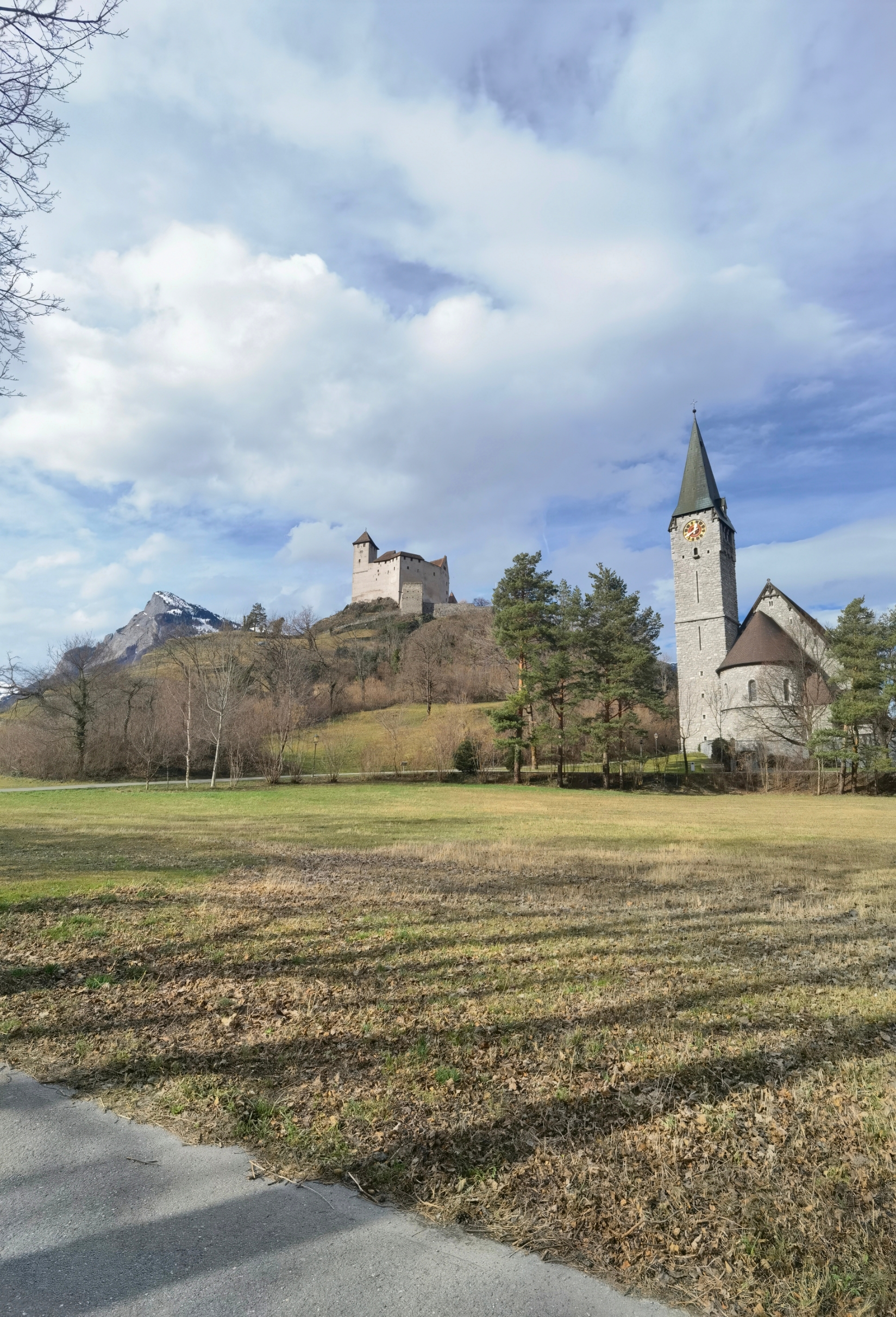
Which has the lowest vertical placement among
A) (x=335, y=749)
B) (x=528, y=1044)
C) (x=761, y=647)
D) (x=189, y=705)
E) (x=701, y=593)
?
(x=528, y=1044)

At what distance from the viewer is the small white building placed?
109 meters

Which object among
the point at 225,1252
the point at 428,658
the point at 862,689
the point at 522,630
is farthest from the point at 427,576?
the point at 225,1252

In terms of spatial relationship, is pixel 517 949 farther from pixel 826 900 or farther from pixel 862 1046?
pixel 826 900

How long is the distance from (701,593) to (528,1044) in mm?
61961

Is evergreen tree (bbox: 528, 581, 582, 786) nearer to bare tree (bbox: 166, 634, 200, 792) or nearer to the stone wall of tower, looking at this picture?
the stone wall of tower

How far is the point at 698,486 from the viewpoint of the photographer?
64562mm

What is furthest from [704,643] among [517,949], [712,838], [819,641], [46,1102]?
[46,1102]

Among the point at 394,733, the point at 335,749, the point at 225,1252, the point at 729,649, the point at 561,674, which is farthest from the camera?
the point at 729,649

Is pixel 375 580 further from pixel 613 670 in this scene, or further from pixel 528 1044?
pixel 528 1044

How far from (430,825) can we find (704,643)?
47.4 metres

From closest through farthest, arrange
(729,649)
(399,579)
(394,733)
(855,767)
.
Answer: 1. (855,767)
2. (394,733)
3. (729,649)
4. (399,579)

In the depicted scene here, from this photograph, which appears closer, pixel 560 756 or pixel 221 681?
pixel 221 681

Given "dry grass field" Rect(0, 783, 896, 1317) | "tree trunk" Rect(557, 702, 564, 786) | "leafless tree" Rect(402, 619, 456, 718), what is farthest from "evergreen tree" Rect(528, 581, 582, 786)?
"dry grass field" Rect(0, 783, 896, 1317)

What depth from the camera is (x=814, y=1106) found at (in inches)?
153
